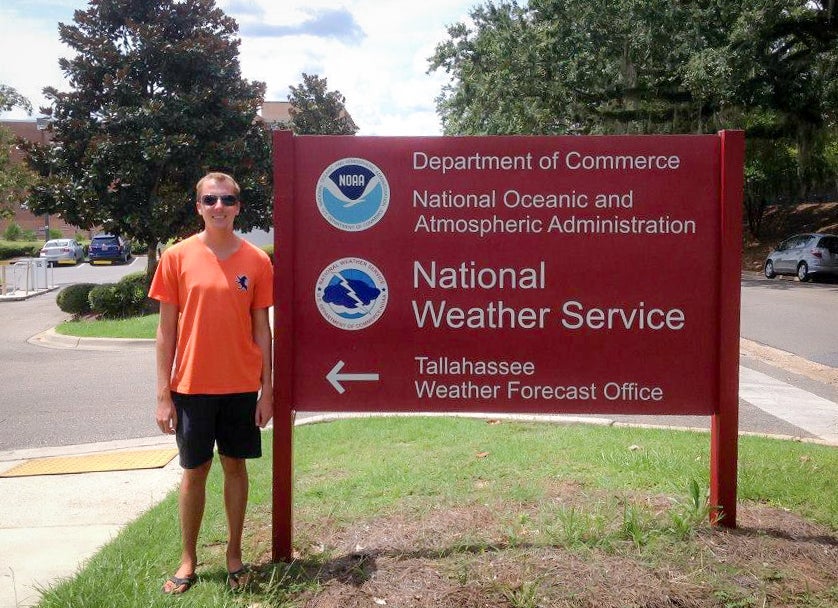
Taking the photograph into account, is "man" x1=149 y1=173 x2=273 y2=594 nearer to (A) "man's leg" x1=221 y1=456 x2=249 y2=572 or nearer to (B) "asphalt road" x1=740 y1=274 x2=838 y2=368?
(A) "man's leg" x1=221 y1=456 x2=249 y2=572

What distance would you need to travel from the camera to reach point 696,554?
12.3 feet

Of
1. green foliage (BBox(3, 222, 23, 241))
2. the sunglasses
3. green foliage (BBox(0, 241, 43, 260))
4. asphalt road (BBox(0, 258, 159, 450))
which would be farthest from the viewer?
green foliage (BBox(3, 222, 23, 241))

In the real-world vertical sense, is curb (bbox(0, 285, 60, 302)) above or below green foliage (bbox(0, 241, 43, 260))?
below

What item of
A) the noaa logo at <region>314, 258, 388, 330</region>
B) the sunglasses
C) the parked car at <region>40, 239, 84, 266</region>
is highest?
the parked car at <region>40, 239, 84, 266</region>

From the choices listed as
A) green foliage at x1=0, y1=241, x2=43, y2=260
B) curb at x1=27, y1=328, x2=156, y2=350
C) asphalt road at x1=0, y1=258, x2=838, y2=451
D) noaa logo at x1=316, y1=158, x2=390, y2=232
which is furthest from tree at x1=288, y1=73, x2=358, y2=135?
noaa logo at x1=316, y1=158, x2=390, y2=232

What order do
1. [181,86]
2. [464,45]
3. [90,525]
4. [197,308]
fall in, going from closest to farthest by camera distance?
[197,308] < [90,525] < [181,86] < [464,45]

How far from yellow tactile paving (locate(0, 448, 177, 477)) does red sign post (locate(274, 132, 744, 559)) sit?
2.85 metres

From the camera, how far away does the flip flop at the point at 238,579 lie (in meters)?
3.59

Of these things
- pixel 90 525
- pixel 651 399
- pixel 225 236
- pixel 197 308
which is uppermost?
pixel 225 236

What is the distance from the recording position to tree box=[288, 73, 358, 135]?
99.6 feet

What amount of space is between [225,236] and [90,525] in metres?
2.31

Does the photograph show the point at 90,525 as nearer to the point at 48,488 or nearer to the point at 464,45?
the point at 48,488

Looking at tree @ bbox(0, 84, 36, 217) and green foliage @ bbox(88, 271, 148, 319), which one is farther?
tree @ bbox(0, 84, 36, 217)

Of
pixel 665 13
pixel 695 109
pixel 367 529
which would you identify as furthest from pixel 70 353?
pixel 695 109
